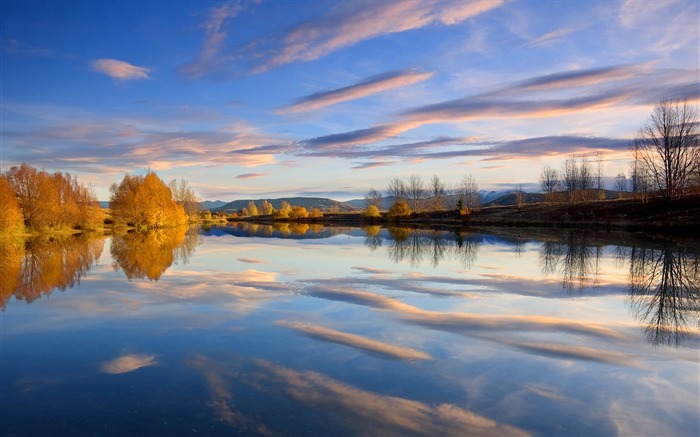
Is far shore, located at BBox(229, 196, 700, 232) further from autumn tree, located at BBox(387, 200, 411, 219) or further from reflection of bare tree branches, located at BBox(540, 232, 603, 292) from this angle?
reflection of bare tree branches, located at BBox(540, 232, 603, 292)

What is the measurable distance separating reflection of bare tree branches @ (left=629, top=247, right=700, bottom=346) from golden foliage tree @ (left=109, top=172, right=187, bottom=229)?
64372 millimetres

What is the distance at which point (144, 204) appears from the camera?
2601 inches

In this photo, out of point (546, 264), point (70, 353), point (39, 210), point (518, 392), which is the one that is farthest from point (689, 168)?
point (39, 210)

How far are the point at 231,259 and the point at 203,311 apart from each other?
548 inches

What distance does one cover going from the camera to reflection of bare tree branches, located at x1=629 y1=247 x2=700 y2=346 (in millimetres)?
10006

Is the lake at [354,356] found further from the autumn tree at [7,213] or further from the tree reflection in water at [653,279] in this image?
the autumn tree at [7,213]

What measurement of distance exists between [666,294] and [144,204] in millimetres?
67395

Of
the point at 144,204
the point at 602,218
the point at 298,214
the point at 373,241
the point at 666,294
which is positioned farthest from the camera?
the point at 298,214

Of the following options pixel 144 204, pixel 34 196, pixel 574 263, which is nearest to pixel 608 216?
pixel 574 263

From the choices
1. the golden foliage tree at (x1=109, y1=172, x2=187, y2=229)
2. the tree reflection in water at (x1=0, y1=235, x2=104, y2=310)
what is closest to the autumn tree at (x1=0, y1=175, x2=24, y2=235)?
the tree reflection in water at (x1=0, y1=235, x2=104, y2=310)

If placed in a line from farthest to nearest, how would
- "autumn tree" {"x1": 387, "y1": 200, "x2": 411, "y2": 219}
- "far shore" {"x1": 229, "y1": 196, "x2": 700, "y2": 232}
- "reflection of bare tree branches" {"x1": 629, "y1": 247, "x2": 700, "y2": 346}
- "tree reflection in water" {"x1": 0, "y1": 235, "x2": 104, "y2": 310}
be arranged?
"autumn tree" {"x1": 387, "y1": 200, "x2": 411, "y2": 219} → "far shore" {"x1": 229, "y1": 196, "x2": 700, "y2": 232} → "tree reflection in water" {"x1": 0, "y1": 235, "x2": 104, "y2": 310} → "reflection of bare tree branches" {"x1": 629, "y1": 247, "x2": 700, "y2": 346}

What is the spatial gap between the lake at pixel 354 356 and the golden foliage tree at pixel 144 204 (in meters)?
52.6

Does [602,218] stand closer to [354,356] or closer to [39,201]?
[354,356]

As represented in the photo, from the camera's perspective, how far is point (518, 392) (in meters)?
6.63
